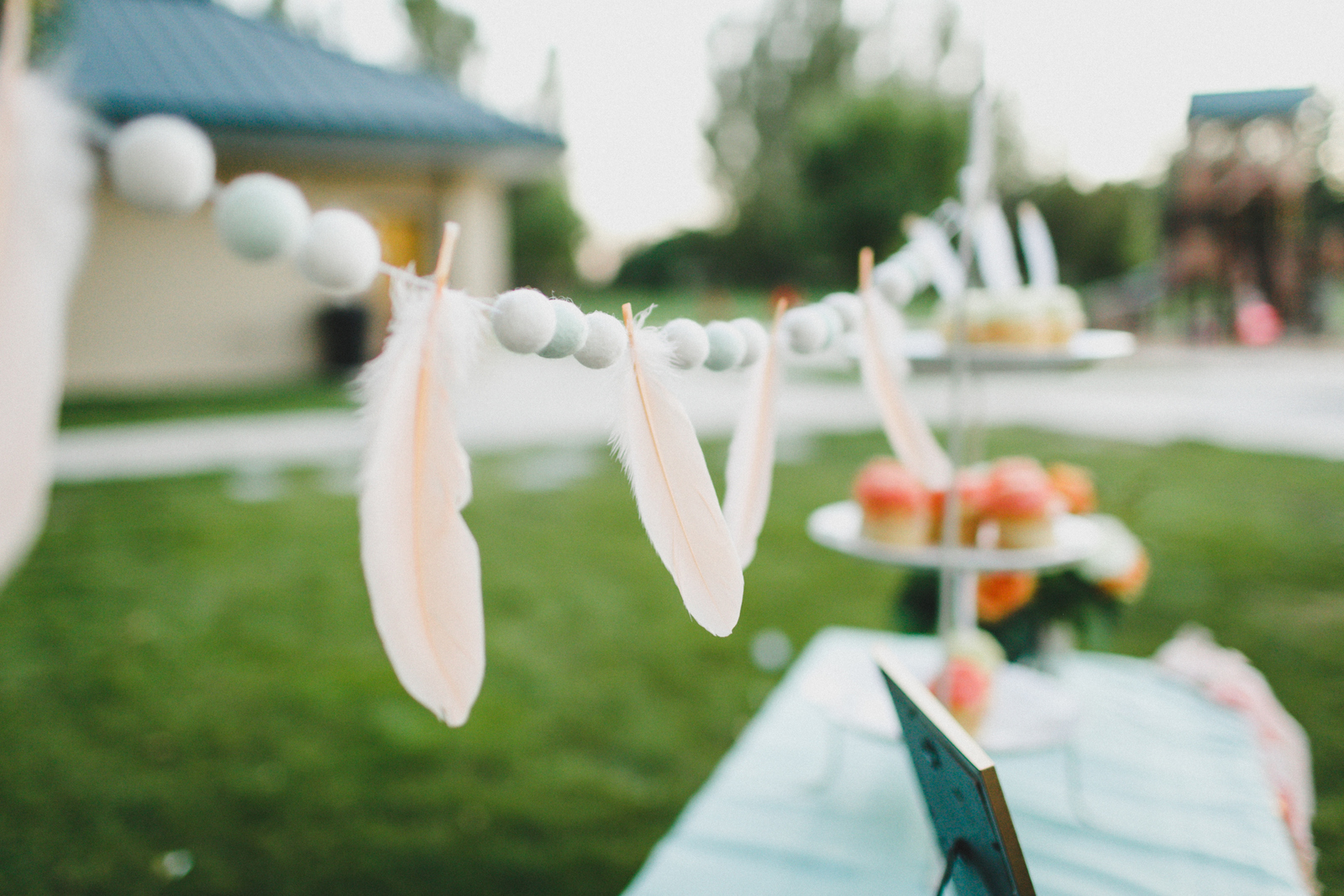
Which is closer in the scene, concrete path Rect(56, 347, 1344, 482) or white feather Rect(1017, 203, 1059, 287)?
white feather Rect(1017, 203, 1059, 287)

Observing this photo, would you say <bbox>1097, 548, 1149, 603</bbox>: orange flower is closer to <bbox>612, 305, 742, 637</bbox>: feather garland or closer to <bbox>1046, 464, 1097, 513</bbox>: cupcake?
<bbox>1046, 464, 1097, 513</bbox>: cupcake

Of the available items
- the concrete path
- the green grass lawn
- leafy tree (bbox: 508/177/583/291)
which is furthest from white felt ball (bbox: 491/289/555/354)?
leafy tree (bbox: 508/177/583/291)

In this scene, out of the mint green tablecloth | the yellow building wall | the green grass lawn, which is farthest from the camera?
the yellow building wall

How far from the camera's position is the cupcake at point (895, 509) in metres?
1.72

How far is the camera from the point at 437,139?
31.3ft

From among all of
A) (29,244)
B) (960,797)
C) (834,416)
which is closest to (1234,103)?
(960,797)

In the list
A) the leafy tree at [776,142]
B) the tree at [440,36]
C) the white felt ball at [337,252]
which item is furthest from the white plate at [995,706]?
the tree at [440,36]

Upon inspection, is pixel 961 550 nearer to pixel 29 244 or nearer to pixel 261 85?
pixel 29 244

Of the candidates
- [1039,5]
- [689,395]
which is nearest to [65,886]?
[1039,5]

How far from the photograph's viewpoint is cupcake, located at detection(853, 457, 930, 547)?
1.72 metres

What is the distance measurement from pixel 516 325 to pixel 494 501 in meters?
5.19

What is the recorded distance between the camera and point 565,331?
652mm

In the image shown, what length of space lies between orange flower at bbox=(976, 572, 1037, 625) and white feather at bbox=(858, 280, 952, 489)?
2.93 ft

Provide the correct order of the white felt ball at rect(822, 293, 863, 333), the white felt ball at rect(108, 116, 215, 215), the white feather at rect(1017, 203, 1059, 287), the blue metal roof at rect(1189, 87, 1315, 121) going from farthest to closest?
the blue metal roof at rect(1189, 87, 1315, 121) → the white feather at rect(1017, 203, 1059, 287) → the white felt ball at rect(822, 293, 863, 333) → the white felt ball at rect(108, 116, 215, 215)
